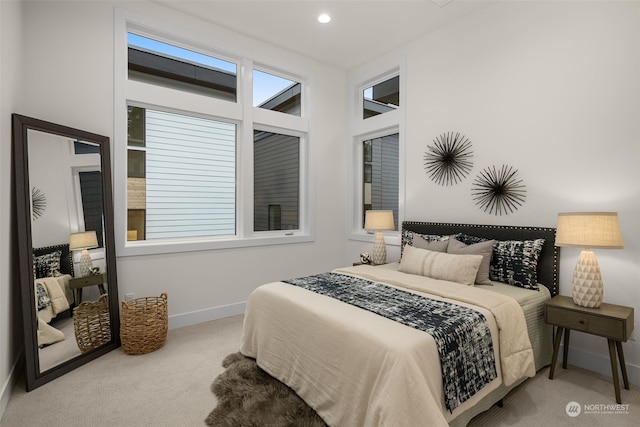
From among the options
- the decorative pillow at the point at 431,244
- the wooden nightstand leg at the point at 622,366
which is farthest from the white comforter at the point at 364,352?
the wooden nightstand leg at the point at 622,366

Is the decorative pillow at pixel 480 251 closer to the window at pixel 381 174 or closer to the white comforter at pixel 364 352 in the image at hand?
the white comforter at pixel 364 352

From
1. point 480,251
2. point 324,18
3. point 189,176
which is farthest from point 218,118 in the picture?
point 480,251

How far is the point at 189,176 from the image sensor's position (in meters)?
3.50

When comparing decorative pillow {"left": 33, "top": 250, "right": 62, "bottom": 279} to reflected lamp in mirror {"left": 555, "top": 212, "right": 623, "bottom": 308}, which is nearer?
reflected lamp in mirror {"left": 555, "top": 212, "right": 623, "bottom": 308}

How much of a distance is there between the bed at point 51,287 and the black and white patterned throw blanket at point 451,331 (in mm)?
1952

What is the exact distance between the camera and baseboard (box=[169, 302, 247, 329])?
323 centimetres

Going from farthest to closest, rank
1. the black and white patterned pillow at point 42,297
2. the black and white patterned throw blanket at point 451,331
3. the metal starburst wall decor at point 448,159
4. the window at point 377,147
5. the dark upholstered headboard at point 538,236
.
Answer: the window at point 377,147, the metal starburst wall decor at point 448,159, the dark upholstered headboard at point 538,236, the black and white patterned pillow at point 42,297, the black and white patterned throw blanket at point 451,331

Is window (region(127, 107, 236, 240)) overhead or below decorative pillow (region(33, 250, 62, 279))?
overhead

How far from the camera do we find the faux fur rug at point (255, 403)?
1.75 metres

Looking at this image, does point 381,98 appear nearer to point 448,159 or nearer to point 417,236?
point 448,159

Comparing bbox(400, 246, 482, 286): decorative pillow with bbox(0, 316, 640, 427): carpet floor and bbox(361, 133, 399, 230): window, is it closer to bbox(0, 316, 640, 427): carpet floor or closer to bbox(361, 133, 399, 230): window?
bbox(0, 316, 640, 427): carpet floor

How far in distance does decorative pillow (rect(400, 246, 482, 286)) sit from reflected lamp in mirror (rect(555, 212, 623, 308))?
0.60m

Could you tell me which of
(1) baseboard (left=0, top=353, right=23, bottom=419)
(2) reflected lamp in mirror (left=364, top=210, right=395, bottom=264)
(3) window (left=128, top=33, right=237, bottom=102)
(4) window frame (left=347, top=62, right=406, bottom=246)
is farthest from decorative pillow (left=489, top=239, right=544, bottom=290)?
(1) baseboard (left=0, top=353, right=23, bottom=419)

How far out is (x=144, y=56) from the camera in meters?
3.18
